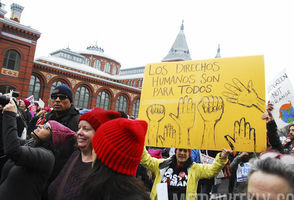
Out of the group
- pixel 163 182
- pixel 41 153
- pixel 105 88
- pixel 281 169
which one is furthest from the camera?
pixel 105 88

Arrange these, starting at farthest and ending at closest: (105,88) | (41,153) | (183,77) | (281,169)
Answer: (105,88)
(183,77)
(41,153)
(281,169)

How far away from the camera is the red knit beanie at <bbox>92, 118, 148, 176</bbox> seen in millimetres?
1419

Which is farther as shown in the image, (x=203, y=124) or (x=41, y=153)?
(x=203, y=124)

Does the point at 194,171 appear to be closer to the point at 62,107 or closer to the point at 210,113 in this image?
the point at 210,113

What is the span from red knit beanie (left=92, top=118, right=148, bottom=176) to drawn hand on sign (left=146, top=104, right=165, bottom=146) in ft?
5.29

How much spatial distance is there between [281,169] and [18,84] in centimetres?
2466

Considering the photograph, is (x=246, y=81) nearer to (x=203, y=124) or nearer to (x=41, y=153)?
(x=203, y=124)

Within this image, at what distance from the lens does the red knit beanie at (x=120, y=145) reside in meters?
1.42

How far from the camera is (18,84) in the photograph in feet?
73.3

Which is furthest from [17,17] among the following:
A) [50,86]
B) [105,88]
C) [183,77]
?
[183,77]

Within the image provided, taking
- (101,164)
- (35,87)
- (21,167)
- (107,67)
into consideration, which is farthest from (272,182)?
(107,67)

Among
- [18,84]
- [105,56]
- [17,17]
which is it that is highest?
[105,56]

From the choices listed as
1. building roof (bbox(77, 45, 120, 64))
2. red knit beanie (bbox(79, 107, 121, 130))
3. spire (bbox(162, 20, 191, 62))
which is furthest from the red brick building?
building roof (bbox(77, 45, 120, 64))

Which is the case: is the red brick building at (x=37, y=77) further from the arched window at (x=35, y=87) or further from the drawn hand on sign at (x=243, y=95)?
the drawn hand on sign at (x=243, y=95)
